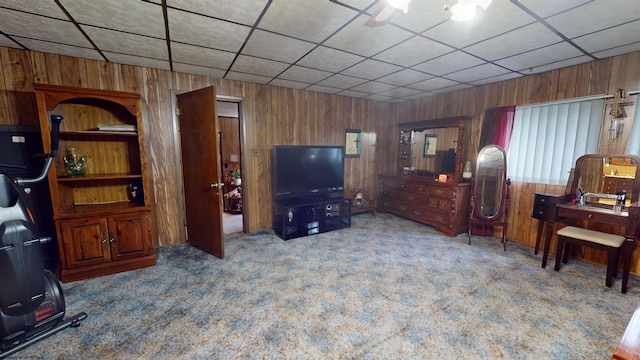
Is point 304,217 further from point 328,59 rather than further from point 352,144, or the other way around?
point 328,59

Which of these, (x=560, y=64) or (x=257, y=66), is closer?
(x=560, y=64)

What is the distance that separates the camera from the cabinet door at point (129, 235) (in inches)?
102

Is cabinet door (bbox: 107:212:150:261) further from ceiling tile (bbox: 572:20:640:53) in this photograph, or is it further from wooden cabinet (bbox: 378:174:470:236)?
ceiling tile (bbox: 572:20:640:53)

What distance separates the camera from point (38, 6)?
5.64 feet

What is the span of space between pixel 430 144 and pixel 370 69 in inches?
85.9

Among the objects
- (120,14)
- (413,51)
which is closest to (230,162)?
(120,14)

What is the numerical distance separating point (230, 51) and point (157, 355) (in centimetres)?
258

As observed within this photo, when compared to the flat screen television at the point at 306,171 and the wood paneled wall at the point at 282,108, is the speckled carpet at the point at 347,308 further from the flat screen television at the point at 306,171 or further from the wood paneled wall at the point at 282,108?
the flat screen television at the point at 306,171

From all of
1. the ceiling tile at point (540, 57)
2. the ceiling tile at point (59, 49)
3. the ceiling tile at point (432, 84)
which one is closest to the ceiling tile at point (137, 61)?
the ceiling tile at point (59, 49)

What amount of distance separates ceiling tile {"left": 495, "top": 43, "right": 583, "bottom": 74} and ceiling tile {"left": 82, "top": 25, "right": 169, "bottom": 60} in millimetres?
3534

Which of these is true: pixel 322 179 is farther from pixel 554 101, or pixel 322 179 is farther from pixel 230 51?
pixel 554 101

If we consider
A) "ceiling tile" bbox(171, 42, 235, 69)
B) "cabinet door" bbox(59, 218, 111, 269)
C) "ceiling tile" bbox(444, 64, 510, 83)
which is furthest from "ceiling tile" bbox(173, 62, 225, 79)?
"ceiling tile" bbox(444, 64, 510, 83)

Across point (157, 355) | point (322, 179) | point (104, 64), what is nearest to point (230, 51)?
point (104, 64)

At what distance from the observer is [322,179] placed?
4.21 m
